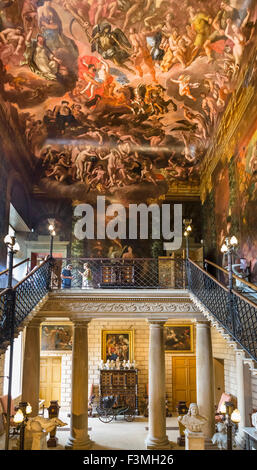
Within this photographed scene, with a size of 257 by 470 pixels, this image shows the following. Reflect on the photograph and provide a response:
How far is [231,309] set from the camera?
25.7 feet

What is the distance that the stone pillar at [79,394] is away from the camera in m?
11.0

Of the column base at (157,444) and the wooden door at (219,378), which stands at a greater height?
the wooden door at (219,378)

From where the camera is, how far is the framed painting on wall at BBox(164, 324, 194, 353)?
16828 millimetres

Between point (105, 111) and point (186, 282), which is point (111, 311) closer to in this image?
point (186, 282)

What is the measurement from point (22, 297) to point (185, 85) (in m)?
8.02

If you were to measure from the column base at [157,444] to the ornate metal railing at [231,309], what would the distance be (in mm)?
4075

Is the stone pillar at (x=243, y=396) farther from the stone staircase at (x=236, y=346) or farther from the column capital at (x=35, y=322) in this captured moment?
the column capital at (x=35, y=322)

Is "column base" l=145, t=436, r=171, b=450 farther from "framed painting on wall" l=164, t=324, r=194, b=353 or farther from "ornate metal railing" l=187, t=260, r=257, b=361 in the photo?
"framed painting on wall" l=164, t=324, r=194, b=353

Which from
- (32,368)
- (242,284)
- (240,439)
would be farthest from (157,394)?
(242,284)

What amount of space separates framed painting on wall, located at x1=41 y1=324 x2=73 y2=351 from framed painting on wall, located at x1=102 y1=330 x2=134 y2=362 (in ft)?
4.75

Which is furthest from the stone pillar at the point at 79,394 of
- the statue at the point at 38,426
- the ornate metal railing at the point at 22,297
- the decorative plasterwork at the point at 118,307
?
the statue at the point at 38,426

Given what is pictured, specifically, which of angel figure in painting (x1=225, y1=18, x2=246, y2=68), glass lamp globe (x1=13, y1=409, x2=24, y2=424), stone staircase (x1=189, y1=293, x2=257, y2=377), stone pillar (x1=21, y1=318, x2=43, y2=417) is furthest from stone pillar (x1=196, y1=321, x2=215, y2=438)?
angel figure in painting (x1=225, y1=18, x2=246, y2=68)

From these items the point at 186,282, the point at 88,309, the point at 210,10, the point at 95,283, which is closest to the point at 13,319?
the point at 88,309

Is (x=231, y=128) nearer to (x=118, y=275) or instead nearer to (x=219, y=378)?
(x=118, y=275)
